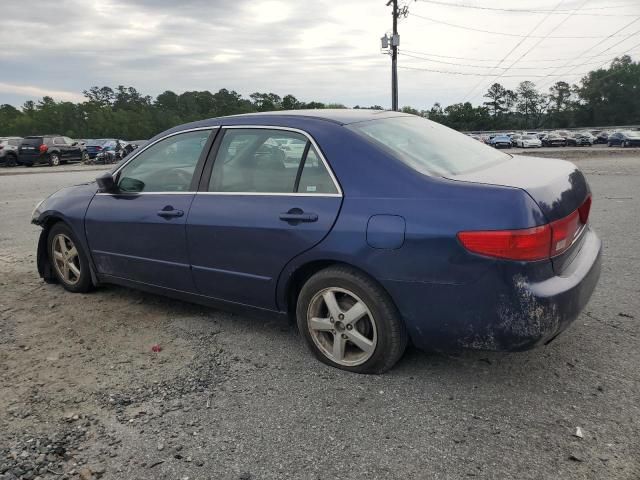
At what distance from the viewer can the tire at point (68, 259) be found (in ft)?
15.7

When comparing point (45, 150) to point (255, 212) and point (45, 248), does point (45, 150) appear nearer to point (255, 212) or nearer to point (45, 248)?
point (45, 248)

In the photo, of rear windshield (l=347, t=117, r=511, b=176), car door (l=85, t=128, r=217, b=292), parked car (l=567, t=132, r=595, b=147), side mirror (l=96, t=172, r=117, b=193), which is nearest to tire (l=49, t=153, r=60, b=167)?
car door (l=85, t=128, r=217, b=292)

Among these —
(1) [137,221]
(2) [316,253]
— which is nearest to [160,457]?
(2) [316,253]

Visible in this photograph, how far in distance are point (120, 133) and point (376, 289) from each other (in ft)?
290

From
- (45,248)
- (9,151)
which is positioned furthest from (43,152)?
(45,248)

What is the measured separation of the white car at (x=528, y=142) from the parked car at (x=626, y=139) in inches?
238

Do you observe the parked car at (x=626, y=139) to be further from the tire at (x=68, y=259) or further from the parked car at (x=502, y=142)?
the tire at (x=68, y=259)

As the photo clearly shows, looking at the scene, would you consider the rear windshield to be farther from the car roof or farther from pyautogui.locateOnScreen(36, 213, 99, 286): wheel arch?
pyautogui.locateOnScreen(36, 213, 99, 286): wheel arch

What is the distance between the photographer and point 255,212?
3477 mm

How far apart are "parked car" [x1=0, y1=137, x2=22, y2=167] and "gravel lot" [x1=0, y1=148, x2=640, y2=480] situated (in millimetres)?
28959

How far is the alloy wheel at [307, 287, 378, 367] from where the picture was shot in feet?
10.3

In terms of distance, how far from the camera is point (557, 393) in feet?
9.62

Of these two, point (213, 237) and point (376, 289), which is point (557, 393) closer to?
point (376, 289)

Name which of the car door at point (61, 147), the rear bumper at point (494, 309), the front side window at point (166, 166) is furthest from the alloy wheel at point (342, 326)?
the car door at point (61, 147)
